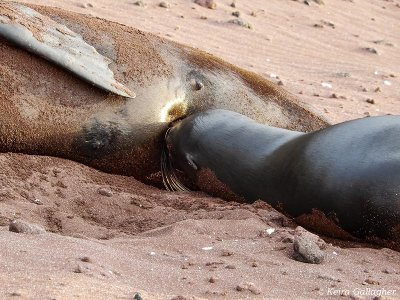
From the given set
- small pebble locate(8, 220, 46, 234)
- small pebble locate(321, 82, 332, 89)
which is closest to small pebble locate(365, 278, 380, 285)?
small pebble locate(8, 220, 46, 234)

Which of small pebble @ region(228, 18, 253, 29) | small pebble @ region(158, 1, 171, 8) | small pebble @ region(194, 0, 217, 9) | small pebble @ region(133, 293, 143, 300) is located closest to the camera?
small pebble @ region(133, 293, 143, 300)

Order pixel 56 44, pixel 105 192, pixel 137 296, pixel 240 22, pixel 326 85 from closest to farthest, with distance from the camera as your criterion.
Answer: pixel 137 296, pixel 105 192, pixel 56 44, pixel 326 85, pixel 240 22

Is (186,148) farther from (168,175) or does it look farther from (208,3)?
(208,3)

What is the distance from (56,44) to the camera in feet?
16.5

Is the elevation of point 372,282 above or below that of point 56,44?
below

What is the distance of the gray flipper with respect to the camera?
16.0ft

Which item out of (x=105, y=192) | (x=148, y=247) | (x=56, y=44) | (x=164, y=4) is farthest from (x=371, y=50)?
(x=148, y=247)

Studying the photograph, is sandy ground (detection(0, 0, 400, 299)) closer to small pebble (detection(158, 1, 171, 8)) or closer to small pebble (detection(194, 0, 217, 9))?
small pebble (detection(158, 1, 171, 8))

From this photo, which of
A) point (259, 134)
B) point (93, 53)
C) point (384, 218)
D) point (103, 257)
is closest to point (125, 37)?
point (93, 53)

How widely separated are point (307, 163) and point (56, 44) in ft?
5.16

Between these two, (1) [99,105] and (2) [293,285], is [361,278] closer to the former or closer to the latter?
(2) [293,285]

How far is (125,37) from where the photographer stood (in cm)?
556

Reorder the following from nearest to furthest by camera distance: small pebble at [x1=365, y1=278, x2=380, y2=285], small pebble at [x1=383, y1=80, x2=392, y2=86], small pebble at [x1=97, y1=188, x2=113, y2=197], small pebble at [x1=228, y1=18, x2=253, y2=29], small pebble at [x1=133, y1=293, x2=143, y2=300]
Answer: small pebble at [x1=133, y1=293, x2=143, y2=300] < small pebble at [x1=365, y1=278, x2=380, y2=285] < small pebble at [x1=97, y1=188, x2=113, y2=197] < small pebble at [x1=383, y1=80, x2=392, y2=86] < small pebble at [x1=228, y1=18, x2=253, y2=29]

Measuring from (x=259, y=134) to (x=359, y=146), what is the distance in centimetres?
82
